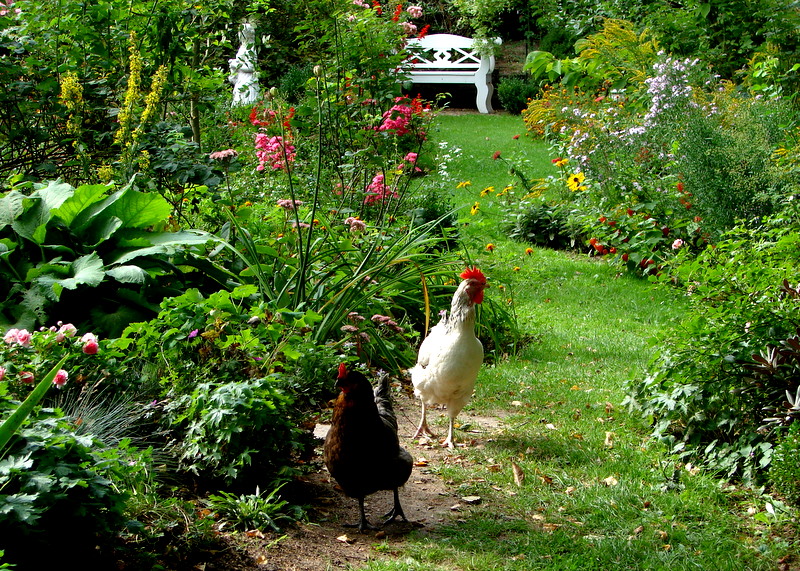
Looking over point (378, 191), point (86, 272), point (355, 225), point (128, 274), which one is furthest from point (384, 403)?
point (378, 191)

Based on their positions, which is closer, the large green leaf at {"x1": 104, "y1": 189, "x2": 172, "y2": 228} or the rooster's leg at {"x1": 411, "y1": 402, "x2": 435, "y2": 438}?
the rooster's leg at {"x1": 411, "y1": 402, "x2": 435, "y2": 438}

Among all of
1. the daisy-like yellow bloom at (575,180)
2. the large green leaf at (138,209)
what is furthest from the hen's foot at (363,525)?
the daisy-like yellow bloom at (575,180)

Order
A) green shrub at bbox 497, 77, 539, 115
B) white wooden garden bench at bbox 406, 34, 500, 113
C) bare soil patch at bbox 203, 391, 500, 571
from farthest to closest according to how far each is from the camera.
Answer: white wooden garden bench at bbox 406, 34, 500, 113
green shrub at bbox 497, 77, 539, 115
bare soil patch at bbox 203, 391, 500, 571

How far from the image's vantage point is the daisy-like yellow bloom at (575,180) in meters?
9.78

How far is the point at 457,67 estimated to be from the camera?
21.2 meters

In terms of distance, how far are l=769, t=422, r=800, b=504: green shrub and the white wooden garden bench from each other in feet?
60.0

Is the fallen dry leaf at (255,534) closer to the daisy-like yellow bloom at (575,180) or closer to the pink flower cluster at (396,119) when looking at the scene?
the pink flower cluster at (396,119)

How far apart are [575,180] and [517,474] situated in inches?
252

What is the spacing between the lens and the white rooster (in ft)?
14.5

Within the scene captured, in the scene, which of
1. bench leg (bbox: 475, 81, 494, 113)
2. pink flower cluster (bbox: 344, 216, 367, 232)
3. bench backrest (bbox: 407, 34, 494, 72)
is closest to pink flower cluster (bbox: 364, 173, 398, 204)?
pink flower cluster (bbox: 344, 216, 367, 232)

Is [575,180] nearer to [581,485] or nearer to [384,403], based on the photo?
[581,485]

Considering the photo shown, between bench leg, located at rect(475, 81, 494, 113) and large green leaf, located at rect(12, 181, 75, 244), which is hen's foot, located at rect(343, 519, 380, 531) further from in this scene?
bench leg, located at rect(475, 81, 494, 113)

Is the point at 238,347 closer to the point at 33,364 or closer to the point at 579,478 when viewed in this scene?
the point at 33,364

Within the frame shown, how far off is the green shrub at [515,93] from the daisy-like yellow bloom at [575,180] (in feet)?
33.3
